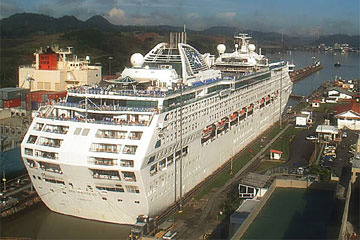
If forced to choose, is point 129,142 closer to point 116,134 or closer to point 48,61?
point 116,134

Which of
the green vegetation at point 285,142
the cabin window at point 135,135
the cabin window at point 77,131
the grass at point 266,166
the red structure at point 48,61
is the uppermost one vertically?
the red structure at point 48,61

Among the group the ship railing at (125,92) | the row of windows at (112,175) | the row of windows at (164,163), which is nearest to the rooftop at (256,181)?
the row of windows at (164,163)

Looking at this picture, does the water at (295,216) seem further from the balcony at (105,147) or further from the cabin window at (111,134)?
the cabin window at (111,134)

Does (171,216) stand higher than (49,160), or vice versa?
(49,160)

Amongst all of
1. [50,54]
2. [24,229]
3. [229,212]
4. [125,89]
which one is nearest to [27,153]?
[24,229]

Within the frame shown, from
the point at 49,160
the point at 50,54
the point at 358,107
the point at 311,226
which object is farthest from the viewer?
the point at 358,107

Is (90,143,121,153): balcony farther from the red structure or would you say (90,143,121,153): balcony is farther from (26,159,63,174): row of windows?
the red structure

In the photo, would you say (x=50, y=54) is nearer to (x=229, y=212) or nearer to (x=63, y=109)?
(x=63, y=109)

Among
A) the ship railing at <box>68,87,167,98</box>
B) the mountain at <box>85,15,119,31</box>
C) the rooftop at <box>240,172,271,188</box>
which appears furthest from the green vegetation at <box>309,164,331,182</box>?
the mountain at <box>85,15,119,31</box>
